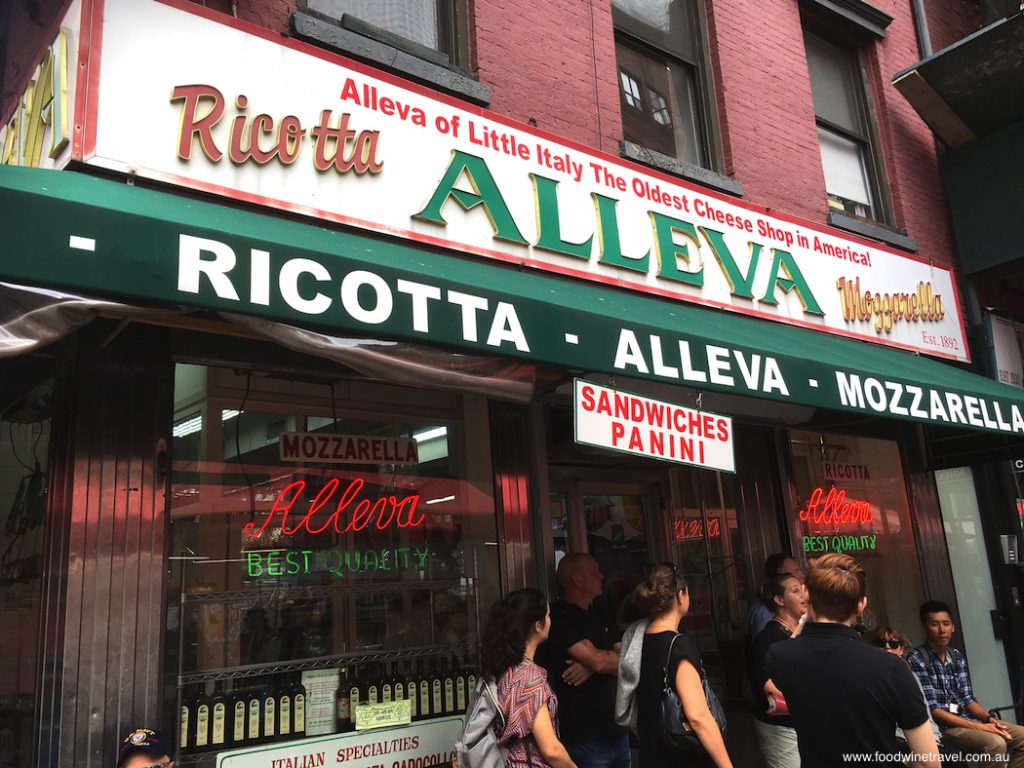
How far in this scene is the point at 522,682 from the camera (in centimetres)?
395

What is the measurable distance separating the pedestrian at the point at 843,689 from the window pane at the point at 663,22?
542 centimetres

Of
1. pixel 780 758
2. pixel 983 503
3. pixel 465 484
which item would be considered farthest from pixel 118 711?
pixel 983 503

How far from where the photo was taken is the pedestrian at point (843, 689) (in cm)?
300

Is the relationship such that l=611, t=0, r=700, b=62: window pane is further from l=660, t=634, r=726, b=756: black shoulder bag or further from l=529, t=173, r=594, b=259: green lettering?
l=660, t=634, r=726, b=756: black shoulder bag

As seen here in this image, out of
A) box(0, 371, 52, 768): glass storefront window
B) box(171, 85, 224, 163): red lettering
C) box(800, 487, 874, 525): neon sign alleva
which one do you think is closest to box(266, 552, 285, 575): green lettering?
box(0, 371, 52, 768): glass storefront window

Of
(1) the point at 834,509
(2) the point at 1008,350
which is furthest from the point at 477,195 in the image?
(2) the point at 1008,350

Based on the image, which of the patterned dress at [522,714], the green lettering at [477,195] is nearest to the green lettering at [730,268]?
the green lettering at [477,195]

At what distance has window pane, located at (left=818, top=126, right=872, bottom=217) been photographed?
8.34 meters

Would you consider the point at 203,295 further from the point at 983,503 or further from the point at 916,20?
the point at 916,20

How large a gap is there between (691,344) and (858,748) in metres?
2.14

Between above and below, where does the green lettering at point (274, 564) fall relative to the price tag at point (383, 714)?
above

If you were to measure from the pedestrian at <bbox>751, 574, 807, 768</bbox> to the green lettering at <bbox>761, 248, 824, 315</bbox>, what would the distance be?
97.5 inches

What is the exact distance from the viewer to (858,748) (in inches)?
119

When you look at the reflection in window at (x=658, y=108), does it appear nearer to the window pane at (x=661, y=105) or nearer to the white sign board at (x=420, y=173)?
the window pane at (x=661, y=105)
